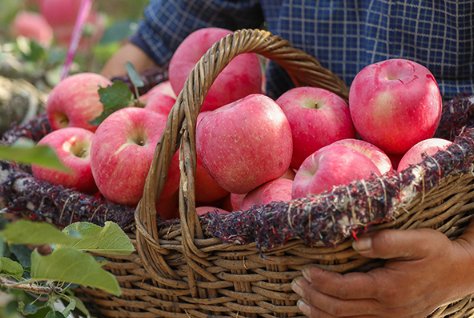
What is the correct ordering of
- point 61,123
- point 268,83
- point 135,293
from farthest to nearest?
1. point 268,83
2. point 61,123
3. point 135,293

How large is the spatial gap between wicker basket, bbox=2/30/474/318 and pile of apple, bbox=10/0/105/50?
53.7 inches

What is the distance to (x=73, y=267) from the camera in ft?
1.26

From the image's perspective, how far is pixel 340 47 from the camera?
94 centimetres

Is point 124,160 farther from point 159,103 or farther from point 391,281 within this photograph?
point 391,281

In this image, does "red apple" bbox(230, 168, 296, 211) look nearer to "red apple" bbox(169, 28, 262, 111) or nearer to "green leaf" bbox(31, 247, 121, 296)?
"red apple" bbox(169, 28, 262, 111)

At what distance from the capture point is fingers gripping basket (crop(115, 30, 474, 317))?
1.44ft

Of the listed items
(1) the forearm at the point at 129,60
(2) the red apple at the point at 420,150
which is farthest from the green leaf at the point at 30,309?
(1) the forearm at the point at 129,60

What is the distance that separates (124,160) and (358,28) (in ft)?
2.03

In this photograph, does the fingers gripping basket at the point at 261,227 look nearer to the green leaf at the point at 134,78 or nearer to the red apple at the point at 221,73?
the red apple at the point at 221,73

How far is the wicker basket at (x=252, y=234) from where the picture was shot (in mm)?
441

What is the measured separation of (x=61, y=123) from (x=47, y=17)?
108 cm

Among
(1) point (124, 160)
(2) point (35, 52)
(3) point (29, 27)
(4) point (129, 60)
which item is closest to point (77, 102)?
(1) point (124, 160)

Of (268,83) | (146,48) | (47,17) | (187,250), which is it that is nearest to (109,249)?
(187,250)

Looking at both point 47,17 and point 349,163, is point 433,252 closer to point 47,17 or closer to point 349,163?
point 349,163
